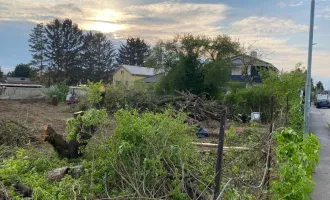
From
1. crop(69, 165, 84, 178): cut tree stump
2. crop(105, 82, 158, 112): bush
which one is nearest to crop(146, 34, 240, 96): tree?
crop(105, 82, 158, 112): bush

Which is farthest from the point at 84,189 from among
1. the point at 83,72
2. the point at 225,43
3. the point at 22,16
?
the point at 83,72

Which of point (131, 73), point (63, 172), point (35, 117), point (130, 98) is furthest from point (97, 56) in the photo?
point (63, 172)

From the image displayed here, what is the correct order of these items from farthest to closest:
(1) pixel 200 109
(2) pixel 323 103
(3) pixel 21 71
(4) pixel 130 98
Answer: (3) pixel 21 71 < (2) pixel 323 103 < (4) pixel 130 98 < (1) pixel 200 109

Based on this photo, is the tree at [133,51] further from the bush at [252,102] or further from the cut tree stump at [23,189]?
the cut tree stump at [23,189]

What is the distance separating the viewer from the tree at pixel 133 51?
60356 mm

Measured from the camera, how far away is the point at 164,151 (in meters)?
3.96

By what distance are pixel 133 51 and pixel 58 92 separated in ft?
127

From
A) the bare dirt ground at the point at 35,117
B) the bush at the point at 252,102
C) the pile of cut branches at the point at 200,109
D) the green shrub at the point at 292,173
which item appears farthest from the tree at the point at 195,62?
the green shrub at the point at 292,173

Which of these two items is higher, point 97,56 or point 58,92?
point 97,56

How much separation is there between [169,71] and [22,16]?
37.1ft

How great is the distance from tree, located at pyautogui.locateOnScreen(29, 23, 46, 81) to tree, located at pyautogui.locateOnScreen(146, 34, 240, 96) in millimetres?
26138

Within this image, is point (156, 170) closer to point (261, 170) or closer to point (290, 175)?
point (290, 175)

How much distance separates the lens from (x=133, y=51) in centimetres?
6075

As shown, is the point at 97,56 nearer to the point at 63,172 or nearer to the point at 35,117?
the point at 35,117
